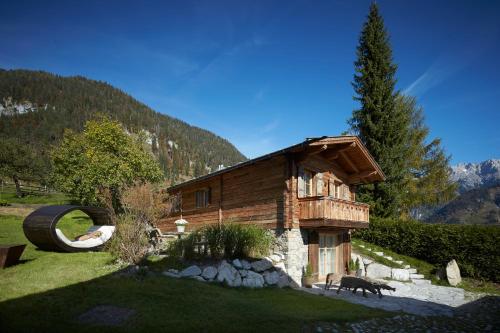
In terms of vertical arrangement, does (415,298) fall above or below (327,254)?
below

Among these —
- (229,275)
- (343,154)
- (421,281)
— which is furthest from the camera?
(343,154)

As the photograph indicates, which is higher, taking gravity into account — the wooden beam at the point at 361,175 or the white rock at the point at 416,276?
the wooden beam at the point at 361,175

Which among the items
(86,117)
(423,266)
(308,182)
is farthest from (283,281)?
(86,117)

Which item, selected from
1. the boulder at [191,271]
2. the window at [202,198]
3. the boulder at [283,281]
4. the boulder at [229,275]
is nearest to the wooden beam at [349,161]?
the boulder at [283,281]

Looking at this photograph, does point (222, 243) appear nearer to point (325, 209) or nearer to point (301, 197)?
point (301, 197)

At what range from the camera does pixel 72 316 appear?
7.05 m

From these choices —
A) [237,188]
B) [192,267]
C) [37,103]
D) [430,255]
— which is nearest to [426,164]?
[430,255]

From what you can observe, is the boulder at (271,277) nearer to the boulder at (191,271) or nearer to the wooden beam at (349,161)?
the boulder at (191,271)

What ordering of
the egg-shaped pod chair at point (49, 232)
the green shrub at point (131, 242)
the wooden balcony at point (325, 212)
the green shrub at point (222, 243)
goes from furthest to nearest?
the wooden balcony at point (325, 212), the egg-shaped pod chair at point (49, 232), the green shrub at point (222, 243), the green shrub at point (131, 242)

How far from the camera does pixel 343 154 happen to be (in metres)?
18.9

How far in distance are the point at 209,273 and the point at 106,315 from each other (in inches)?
204

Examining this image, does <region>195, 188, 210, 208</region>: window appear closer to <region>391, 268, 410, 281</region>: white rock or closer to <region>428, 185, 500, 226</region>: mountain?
<region>391, 268, 410, 281</region>: white rock

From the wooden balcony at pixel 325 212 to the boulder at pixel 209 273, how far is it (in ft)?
15.9

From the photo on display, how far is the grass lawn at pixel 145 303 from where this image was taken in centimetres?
685
